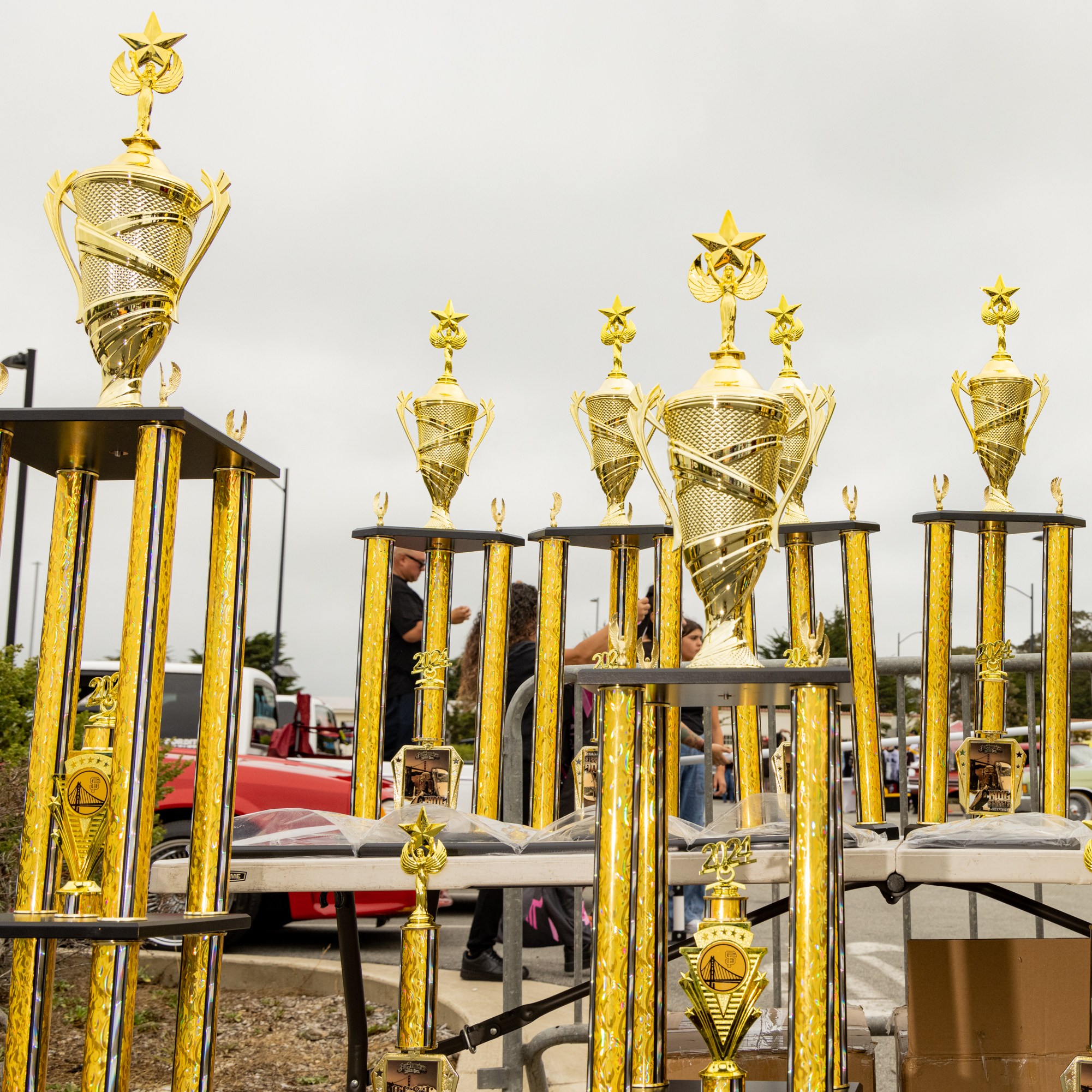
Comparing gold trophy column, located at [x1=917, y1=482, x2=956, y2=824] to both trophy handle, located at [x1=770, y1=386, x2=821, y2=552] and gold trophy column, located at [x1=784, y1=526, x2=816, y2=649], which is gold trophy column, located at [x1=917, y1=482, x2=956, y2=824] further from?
trophy handle, located at [x1=770, y1=386, x2=821, y2=552]

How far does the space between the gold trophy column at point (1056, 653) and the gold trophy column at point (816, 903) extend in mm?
1619

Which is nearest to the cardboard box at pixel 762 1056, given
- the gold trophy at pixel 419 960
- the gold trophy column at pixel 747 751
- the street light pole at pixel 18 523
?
the gold trophy at pixel 419 960

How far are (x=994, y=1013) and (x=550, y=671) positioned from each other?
61.9 inches

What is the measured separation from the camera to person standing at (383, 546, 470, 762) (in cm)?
389

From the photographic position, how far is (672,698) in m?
2.01

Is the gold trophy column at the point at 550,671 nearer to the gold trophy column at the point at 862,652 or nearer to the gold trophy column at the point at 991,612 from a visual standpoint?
the gold trophy column at the point at 862,652

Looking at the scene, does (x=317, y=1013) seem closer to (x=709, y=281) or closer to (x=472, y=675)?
(x=472, y=675)

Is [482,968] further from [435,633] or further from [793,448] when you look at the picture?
[793,448]

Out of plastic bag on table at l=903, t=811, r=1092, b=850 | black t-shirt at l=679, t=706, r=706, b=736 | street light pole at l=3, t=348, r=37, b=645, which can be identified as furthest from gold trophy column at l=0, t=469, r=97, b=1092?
street light pole at l=3, t=348, r=37, b=645

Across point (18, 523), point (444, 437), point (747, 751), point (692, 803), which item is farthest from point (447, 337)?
point (18, 523)

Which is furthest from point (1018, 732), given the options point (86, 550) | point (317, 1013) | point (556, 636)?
point (86, 550)

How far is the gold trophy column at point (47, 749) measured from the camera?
6.61 feet

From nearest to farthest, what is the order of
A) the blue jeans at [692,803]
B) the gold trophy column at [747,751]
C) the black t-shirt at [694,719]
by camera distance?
the gold trophy column at [747,751] < the blue jeans at [692,803] < the black t-shirt at [694,719]

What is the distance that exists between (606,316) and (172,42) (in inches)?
66.1
